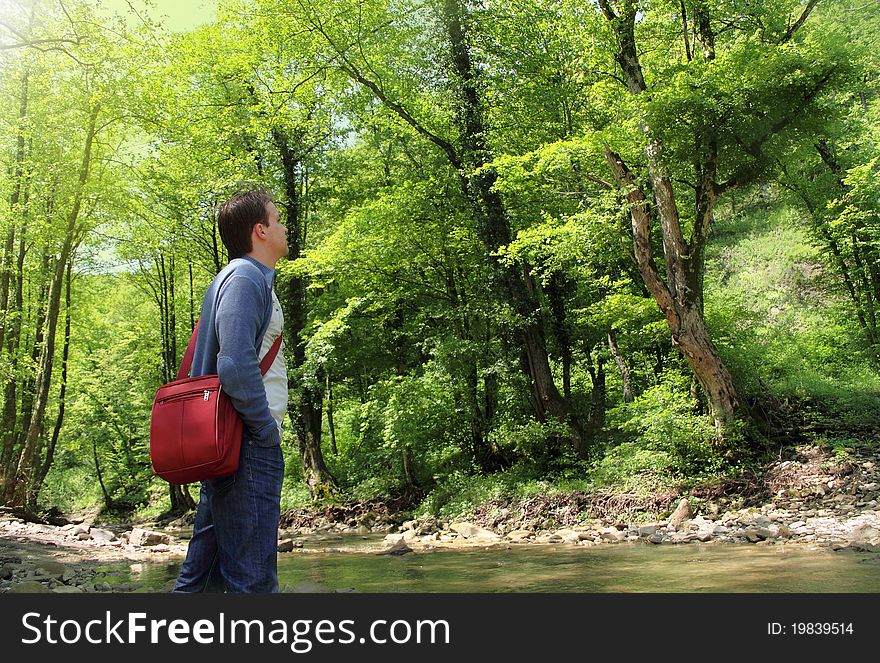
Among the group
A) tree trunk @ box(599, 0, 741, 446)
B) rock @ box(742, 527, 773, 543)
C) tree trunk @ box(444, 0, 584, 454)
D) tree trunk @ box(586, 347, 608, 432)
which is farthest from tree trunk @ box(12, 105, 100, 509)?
rock @ box(742, 527, 773, 543)

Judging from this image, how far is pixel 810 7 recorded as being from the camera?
10891mm

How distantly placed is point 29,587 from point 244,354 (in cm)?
597

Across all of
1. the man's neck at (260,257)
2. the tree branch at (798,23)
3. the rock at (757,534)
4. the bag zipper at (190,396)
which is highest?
the tree branch at (798,23)

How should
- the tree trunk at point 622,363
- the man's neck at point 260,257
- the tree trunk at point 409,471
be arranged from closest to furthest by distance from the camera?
the man's neck at point 260,257 < the tree trunk at point 622,363 < the tree trunk at point 409,471

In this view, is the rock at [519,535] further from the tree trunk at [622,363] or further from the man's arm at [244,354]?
the man's arm at [244,354]

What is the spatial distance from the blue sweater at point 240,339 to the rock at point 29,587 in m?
5.19

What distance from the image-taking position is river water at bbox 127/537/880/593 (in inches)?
184

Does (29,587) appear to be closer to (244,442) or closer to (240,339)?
(244,442)

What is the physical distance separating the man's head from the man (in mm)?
92

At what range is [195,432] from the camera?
7.76 ft

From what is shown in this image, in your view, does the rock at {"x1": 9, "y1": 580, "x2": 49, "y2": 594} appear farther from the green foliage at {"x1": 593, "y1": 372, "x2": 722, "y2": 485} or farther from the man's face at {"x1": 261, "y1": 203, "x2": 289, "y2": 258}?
the green foliage at {"x1": 593, "y1": 372, "x2": 722, "y2": 485}

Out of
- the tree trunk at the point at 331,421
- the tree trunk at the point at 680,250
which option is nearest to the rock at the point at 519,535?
the tree trunk at the point at 680,250

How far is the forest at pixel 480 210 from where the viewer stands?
36.8ft
